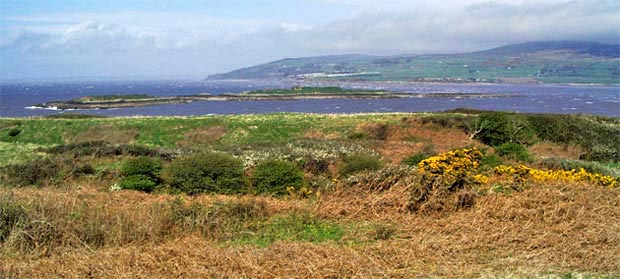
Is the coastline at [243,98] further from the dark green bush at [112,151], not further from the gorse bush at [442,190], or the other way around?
the gorse bush at [442,190]

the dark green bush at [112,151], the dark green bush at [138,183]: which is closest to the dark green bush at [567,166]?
the dark green bush at [138,183]

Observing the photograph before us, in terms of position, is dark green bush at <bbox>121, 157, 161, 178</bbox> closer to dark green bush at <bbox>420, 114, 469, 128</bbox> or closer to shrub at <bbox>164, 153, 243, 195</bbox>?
shrub at <bbox>164, 153, 243, 195</bbox>

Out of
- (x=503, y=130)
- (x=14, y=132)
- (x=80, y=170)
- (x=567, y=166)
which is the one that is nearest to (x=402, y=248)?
(x=80, y=170)

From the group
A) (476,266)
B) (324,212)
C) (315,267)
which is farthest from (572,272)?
(324,212)

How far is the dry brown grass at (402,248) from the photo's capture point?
6.46 meters

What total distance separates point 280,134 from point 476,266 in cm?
3110

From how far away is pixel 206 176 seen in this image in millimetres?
14898

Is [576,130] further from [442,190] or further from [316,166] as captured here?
[442,190]

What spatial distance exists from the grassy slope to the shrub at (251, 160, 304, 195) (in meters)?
3.59

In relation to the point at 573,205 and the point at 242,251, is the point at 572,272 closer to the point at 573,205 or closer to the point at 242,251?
the point at 573,205

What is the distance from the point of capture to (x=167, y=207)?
8805mm

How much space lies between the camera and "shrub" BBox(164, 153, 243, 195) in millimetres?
14660

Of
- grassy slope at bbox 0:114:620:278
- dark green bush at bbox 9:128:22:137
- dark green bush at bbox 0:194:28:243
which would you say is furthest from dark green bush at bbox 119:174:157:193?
dark green bush at bbox 9:128:22:137

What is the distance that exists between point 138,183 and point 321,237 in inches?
339
